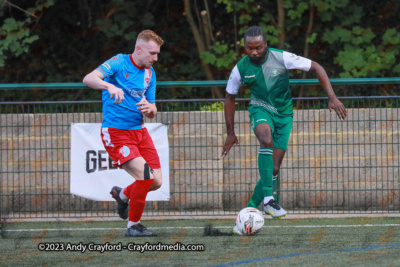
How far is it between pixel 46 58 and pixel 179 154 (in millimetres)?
5645

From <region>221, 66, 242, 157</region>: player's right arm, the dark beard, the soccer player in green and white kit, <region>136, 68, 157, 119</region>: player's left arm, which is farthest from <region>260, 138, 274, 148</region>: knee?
<region>136, 68, 157, 119</region>: player's left arm

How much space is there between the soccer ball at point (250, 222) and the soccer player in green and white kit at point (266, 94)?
0.14 meters

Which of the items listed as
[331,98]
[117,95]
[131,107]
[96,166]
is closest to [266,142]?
[331,98]

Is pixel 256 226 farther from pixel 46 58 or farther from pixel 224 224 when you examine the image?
pixel 46 58

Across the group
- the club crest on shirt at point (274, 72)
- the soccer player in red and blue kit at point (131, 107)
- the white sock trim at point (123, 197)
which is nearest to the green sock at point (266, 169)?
the club crest on shirt at point (274, 72)

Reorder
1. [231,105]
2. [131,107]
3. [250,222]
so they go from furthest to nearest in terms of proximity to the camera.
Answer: [231,105]
[131,107]
[250,222]

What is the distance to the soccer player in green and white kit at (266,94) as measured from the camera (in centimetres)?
674

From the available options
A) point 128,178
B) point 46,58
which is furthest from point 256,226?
point 46,58

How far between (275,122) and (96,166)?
2.55 meters

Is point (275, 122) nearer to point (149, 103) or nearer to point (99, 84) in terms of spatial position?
point (149, 103)

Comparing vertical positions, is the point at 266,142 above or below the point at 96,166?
above

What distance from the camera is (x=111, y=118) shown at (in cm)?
680

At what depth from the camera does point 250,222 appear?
6645mm

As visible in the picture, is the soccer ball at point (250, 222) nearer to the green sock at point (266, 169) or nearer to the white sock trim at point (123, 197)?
the green sock at point (266, 169)
